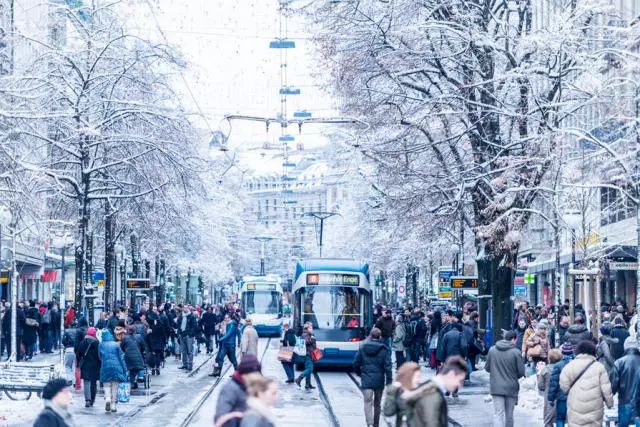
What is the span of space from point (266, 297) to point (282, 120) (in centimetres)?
3894

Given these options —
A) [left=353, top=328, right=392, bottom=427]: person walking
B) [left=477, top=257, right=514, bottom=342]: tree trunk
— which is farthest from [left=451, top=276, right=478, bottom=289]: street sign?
[left=353, top=328, right=392, bottom=427]: person walking

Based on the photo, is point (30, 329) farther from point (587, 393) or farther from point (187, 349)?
point (587, 393)

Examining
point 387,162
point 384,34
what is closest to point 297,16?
point 384,34

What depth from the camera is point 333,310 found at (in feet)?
125

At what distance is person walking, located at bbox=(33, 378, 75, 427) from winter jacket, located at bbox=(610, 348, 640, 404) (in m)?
8.47

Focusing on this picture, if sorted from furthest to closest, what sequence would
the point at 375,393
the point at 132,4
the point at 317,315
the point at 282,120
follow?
the point at 317,315, the point at 132,4, the point at 282,120, the point at 375,393

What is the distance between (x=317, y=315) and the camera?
38094 mm

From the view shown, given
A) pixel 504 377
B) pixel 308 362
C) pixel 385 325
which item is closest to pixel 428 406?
pixel 504 377

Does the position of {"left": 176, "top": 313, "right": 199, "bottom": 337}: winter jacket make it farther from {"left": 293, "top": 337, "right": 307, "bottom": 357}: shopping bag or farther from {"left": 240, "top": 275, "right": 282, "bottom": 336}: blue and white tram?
{"left": 240, "top": 275, "right": 282, "bottom": 336}: blue and white tram

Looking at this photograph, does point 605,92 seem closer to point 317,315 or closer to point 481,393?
point 481,393

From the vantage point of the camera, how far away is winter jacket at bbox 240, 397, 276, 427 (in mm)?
10102

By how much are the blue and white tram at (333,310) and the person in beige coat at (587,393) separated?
22.7 metres

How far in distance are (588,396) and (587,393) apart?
36mm

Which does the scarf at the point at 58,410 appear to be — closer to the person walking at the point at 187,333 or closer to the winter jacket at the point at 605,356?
the winter jacket at the point at 605,356
